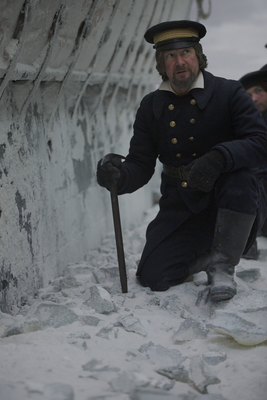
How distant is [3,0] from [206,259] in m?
1.82

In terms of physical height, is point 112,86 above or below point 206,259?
above

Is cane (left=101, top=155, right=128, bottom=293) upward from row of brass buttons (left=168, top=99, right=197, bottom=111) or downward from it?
downward

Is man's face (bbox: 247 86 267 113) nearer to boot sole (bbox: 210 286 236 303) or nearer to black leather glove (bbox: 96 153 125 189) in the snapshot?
black leather glove (bbox: 96 153 125 189)

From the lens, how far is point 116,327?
2422 millimetres

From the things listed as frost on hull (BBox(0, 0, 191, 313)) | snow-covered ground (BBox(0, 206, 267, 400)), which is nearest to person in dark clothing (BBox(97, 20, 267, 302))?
snow-covered ground (BBox(0, 206, 267, 400))

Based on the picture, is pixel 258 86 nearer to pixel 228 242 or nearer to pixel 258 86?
pixel 258 86

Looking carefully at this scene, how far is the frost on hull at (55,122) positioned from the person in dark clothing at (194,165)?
48 centimetres

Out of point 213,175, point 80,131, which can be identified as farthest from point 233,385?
point 80,131

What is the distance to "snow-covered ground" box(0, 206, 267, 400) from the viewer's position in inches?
72.1

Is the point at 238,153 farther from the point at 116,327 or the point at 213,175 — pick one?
the point at 116,327

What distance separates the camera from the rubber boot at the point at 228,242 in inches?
109

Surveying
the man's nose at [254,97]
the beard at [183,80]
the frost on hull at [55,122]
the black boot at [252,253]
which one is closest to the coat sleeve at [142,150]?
the beard at [183,80]

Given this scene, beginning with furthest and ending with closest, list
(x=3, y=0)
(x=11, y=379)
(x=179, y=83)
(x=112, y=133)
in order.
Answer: (x=112, y=133) < (x=179, y=83) < (x=3, y=0) < (x=11, y=379)

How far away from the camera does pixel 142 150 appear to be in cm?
312
